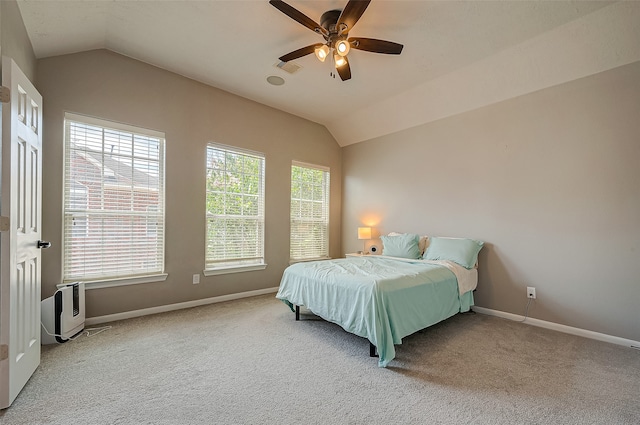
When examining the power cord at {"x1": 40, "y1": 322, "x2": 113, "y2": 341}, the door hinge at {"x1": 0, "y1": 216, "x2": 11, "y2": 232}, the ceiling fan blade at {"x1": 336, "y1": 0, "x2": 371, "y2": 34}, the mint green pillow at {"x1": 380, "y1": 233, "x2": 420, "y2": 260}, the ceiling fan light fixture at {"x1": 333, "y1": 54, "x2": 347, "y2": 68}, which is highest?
the ceiling fan blade at {"x1": 336, "y1": 0, "x2": 371, "y2": 34}

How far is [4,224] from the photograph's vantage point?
64.9 inches

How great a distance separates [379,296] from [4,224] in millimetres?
2541

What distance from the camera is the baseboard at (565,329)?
2.62m

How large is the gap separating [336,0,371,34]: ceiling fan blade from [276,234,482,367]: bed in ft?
6.89

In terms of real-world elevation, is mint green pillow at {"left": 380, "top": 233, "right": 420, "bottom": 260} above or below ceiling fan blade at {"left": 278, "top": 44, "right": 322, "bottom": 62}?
below

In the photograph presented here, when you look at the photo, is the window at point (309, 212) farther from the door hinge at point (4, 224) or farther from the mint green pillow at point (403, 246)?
the door hinge at point (4, 224)

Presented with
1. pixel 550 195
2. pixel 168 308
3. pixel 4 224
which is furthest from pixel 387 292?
pixel 168 308

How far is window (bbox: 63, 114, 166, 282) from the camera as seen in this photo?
2.88 meters

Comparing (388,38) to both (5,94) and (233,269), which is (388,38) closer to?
(5,94)

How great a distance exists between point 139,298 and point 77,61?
2.67 metres

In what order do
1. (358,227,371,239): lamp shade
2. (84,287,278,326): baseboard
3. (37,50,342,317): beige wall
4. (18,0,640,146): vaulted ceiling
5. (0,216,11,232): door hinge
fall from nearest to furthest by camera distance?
1. (0,216,11,232): door hinge
2. (18,0,640,146): vaulted ceiling
3. (37,50,342,317): beige wall
4. (84,287,278,326): baseboard
5. (358,227,371,239): lamp shade

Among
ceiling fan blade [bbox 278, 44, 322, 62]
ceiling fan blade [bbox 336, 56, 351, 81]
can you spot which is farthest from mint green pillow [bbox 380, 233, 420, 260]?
ceiling fan blade [bbox 278, 44, 322, 62]

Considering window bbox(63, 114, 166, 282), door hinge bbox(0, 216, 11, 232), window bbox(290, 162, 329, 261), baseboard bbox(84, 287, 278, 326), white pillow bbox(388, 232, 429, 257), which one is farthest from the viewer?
window bbox(290, 162, 329, 261)

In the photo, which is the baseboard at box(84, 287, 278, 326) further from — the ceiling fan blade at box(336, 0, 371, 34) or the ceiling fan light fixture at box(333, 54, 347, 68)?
the ceiling fan blade at box(336, 0, 371, 34)
